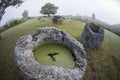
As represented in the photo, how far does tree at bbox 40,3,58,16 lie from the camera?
44.9 m

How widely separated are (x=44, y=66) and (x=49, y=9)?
98.2ft

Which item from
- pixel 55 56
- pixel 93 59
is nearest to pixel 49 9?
pixel 93 59

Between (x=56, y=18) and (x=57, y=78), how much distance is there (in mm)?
18992

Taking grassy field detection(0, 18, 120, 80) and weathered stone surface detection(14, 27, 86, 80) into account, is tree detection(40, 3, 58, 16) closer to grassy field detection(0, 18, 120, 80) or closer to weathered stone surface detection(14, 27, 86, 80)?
grassy field detection(0, 18, 120, 80)

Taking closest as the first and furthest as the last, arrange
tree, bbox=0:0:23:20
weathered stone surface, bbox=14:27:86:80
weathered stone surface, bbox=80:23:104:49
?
1. weathered stone surface, bbox=14:27:86:80
2. weathered stone surface, bbox=80:23:104:49
3. tree, bbox=0:0:23:20

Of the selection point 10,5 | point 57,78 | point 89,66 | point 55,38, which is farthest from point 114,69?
point 10,5

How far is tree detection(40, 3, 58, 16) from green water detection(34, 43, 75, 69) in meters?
26.4

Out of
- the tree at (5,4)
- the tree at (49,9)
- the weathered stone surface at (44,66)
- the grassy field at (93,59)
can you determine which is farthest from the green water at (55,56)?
the tree at (49,9)

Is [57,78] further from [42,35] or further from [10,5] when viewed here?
[10,5]

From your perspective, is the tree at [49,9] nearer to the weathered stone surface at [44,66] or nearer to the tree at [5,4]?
the tree at [5,4]

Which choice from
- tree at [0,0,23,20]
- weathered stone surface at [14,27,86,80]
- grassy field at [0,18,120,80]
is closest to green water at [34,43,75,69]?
weathered stone surface at [14,27,86,80]

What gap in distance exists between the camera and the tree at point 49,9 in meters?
44.9

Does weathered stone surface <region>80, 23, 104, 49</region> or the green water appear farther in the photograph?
weathered stone surface <region>80, 23, 104, 49</region>

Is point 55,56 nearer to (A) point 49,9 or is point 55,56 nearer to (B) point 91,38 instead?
(B) point 91,38
